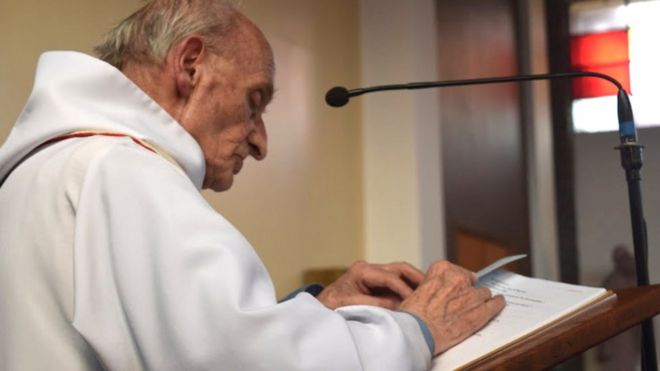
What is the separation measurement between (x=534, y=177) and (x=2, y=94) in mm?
2755

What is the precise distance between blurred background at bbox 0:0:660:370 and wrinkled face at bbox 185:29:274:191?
2.06 meters

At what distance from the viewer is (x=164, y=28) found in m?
1.83

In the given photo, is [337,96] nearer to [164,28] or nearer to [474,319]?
[164,28]

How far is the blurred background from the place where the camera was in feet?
14.1

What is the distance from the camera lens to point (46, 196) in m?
1.42

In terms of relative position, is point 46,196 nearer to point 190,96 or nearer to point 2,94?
point 190,96

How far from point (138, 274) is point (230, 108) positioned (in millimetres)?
651

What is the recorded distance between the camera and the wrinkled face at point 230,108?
1848mm

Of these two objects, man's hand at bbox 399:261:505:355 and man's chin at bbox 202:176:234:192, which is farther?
man's chin at bbox 202:176:234:192

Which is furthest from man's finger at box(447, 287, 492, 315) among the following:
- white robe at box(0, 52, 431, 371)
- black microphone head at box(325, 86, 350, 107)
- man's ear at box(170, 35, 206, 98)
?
black microphone head at box(325, 86, 350, 107)

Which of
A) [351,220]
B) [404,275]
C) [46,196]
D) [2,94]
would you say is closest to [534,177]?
[351,220]

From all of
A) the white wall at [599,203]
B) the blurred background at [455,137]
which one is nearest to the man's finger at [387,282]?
the blurred background at [455,137]

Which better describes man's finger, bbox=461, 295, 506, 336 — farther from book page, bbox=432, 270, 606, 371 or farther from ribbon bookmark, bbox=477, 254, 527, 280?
ribbon bookmark, bbox=477, 254, 527, 280

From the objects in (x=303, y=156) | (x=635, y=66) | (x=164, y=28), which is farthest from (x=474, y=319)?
(x=635, y=66)
